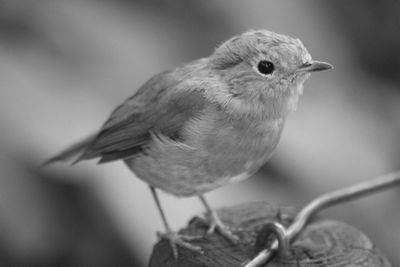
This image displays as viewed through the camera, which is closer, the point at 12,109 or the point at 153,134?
the point at 153,134

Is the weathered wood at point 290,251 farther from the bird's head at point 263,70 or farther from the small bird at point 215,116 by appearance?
the bird's head at point 263,70

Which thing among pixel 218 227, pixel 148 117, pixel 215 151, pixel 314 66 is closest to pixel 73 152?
pixel 148 117

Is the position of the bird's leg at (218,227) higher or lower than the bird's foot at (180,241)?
lower

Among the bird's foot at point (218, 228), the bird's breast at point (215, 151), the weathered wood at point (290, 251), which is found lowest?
the weathered wood at point (290, 251)

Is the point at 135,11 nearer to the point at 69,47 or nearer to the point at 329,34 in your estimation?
the point at 69,47

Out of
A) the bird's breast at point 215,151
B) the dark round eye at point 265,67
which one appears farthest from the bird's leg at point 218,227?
the dark round eye at point 265,67

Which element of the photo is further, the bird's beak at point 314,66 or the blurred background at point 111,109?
the blurred background at point 111,109

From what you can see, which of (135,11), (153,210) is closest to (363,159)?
(153,210)
